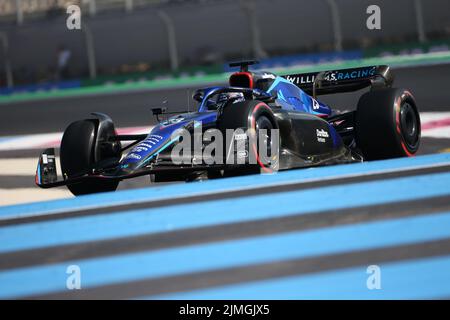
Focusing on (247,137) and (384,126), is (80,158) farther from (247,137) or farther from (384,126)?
(384,126)

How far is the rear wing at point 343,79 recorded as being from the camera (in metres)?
6.71

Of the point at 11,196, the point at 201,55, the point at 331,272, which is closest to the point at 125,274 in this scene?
the point at 331,272

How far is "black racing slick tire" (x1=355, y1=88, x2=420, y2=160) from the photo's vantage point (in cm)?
588

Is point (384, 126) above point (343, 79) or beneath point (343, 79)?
beneath

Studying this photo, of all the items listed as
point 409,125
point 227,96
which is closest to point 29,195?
point 227,96

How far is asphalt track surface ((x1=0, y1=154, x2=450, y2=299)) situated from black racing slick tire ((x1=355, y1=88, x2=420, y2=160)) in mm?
1651

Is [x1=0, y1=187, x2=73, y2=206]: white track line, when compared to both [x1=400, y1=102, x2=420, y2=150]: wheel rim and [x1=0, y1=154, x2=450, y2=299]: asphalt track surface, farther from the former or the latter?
[x1=400, y1=102, x2=420, y2=150]: wheel rim

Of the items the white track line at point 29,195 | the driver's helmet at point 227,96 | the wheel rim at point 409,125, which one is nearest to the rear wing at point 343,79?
the wheel rim at point 409,125

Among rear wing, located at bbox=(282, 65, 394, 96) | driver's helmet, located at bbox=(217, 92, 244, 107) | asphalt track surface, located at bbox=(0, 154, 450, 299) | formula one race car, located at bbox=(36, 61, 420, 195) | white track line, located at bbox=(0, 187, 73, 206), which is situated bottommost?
asphalt track surface, located at bbox=(0, 154, 450, 299)

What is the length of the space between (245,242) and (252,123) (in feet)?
6.04

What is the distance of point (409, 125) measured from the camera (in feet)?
20.1

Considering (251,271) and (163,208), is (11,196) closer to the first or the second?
(163,208)

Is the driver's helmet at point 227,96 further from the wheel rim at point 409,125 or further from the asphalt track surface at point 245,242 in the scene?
the asphalt track surface at point 245,242

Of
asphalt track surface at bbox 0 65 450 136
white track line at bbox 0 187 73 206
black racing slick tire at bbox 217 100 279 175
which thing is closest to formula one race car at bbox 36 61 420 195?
black racing slick tire at bbox 217 100 279 175
